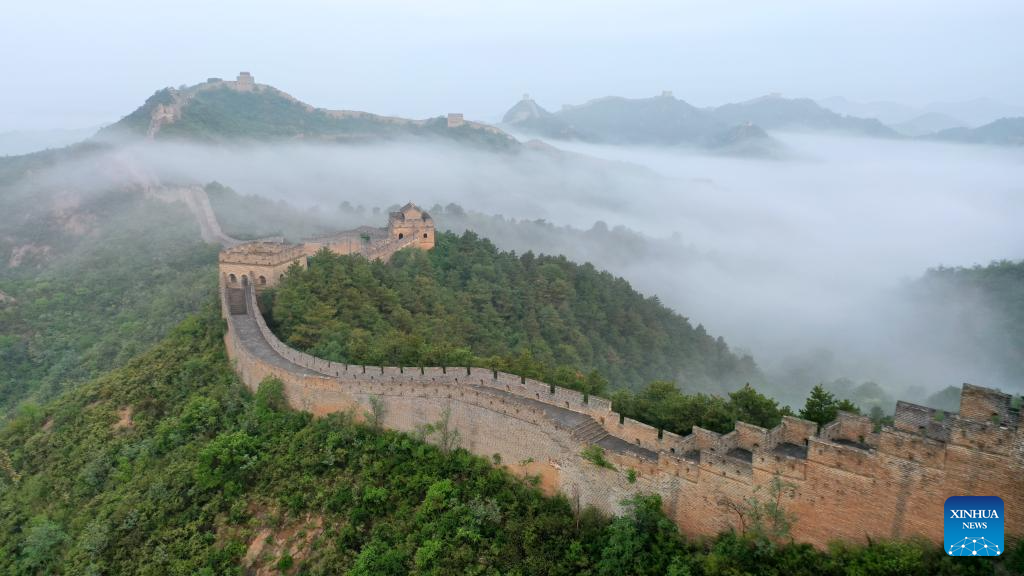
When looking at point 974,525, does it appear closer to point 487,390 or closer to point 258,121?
point 487,390

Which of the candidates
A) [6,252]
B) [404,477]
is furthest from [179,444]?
[6,252]

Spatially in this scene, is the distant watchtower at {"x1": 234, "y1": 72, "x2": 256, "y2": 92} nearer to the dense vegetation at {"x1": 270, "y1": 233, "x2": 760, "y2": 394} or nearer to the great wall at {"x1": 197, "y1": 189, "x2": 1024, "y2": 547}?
the dense vegetation at {"x1": 270, "y1": 233, "x2": 760, "y2": 394}

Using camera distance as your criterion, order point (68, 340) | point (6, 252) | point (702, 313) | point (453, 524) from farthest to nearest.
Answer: point (702, 313) < point (6, 252) < point (68, 340) < point (453, 524)

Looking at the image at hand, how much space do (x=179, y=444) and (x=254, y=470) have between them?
17.6 feet

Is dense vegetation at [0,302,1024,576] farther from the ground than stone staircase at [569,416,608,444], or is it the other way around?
stone staircase at [569,416,608,444]

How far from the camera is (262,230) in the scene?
78.6 metres

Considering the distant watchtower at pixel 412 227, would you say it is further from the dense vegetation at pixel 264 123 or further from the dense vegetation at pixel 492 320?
the dense vegetation at pixel 264 123

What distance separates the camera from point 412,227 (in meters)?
60.3

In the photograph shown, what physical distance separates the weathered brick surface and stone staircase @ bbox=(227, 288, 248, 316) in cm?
1028

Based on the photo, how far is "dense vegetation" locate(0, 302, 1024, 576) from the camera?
1972 centimetres

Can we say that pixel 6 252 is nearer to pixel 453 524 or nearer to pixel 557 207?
pixel 453 524

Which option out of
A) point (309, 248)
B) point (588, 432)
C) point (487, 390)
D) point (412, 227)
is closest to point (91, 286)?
point (309, 248)

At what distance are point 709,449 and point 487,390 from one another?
8453mm

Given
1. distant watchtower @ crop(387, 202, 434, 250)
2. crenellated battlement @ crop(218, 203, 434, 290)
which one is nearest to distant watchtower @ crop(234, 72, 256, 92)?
Result: crenellated battlement @ crop(218, 203, 434, 290)
